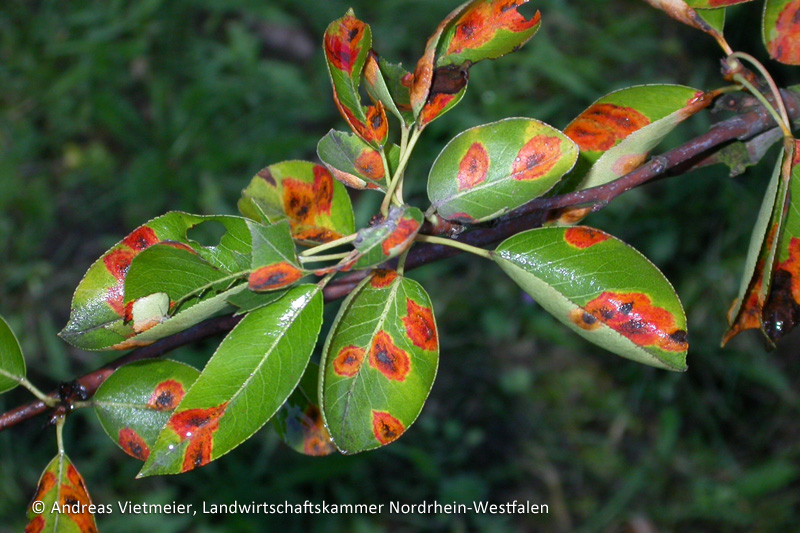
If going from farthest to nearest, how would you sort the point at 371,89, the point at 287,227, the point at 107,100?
1. the point at 107,100
2. the point at 371,89
3. the point at 287,227

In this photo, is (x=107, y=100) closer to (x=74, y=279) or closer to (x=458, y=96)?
(x=74, y=279)

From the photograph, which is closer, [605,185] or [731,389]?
[605,185]

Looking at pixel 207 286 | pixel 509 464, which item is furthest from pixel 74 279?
pixel 207 286

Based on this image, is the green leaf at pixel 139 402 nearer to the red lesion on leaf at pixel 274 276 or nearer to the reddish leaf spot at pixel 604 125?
the red lesion on leaf at pixel 274 276

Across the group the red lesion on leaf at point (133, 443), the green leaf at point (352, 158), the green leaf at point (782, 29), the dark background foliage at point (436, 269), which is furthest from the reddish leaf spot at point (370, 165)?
the dark background foliage at point (436, 269)

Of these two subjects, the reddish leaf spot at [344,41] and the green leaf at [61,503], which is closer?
the reddish leaf spot at [344,41]

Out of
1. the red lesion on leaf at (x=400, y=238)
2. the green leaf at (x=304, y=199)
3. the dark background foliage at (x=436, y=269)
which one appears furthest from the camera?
the dark background foliage at (x=436, y=269)

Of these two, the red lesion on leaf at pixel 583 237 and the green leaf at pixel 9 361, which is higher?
the green leaf at pixel 9 361

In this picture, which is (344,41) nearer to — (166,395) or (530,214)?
(530,214)
